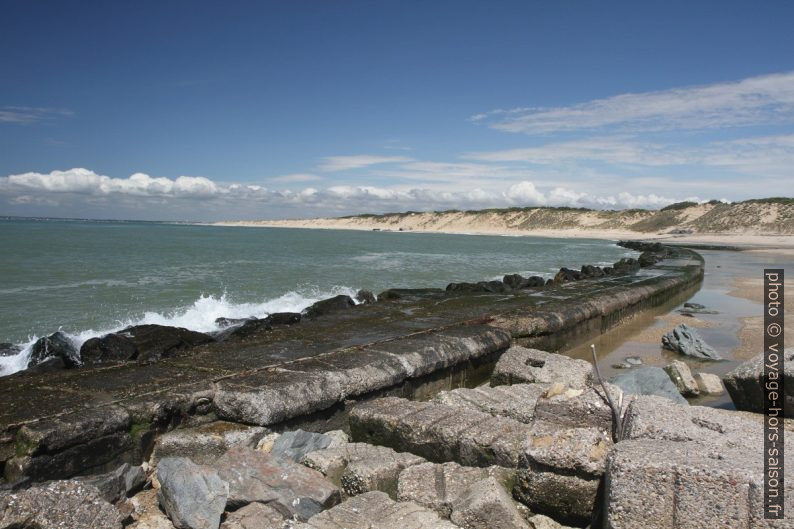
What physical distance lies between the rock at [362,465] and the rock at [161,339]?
123 inches

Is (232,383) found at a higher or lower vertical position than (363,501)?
higher

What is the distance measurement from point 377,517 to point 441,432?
0.89 m

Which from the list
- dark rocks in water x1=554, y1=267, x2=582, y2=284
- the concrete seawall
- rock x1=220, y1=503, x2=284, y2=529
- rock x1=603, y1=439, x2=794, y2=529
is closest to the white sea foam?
the concrete seawall

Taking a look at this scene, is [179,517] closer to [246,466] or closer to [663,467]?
[246,466]

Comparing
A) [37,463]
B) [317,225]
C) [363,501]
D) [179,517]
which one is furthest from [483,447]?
[317,225]

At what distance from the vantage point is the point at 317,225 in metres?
185

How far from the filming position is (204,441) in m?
3.90

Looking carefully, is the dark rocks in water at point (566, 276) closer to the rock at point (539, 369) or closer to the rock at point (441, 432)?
the rock at point (539, 369)

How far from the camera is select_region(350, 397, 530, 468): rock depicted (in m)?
3.52

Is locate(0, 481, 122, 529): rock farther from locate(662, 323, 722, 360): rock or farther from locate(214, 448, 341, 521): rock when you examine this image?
locate(662, 323, 722, 360): rock

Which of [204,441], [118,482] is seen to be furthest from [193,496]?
[204,441]

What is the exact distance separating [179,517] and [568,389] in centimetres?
238

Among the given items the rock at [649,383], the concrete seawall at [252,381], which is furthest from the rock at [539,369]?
the concrete seawall at [252,381]

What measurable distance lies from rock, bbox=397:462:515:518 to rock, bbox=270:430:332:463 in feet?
2.70
